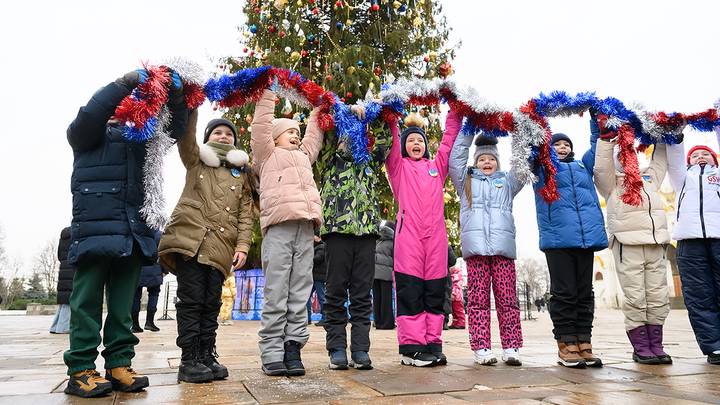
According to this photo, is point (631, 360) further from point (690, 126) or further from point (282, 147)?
point (282, 147)

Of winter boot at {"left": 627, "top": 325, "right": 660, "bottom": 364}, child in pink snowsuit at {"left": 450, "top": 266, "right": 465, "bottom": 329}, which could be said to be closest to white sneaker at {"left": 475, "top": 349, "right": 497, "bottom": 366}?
winter boot at {"left": 627, "top": 325, "right": 660, "bottom": 364}

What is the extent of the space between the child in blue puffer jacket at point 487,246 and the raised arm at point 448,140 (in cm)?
6

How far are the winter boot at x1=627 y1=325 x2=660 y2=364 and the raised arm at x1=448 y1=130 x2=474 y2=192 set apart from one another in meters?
1.88

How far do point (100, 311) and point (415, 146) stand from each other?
103 inches

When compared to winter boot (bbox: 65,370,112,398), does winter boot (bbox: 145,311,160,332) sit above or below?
below

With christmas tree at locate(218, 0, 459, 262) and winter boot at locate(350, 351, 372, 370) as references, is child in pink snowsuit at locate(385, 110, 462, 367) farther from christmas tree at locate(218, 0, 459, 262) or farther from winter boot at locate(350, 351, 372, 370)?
christmas tree at locate(218, 0, 459, 262)

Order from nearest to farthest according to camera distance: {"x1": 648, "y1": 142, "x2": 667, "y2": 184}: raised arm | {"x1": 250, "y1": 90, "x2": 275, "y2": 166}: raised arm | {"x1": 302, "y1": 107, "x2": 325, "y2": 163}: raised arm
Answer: {"x1": 250, "y1": 90, "x2": 275, "y2": 166}: raised arm < {"x1": 302, "y1": 107, "x2": 325, "y2": 163}: raised arm < {"x1": 648, "y1": 142, "x2": 667, "y2": 184}: raised arm

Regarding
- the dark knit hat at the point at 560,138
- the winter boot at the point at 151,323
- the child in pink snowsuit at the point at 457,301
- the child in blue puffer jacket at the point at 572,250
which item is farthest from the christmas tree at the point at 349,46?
the child in blue puffer jacket at the point at 572,250

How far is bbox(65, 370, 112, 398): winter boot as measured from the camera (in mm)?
2615

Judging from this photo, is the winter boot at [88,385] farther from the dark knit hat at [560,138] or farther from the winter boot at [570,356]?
the dark knit hat at [560,138]

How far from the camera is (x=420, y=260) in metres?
3.94

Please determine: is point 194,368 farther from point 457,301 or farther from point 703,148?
point 457,301

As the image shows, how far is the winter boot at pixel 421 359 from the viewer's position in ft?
12.2

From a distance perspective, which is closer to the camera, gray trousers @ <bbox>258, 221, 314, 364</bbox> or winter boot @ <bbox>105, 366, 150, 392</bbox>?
winter boot @ <bbox>105, 366, 150, 392</bbox>
